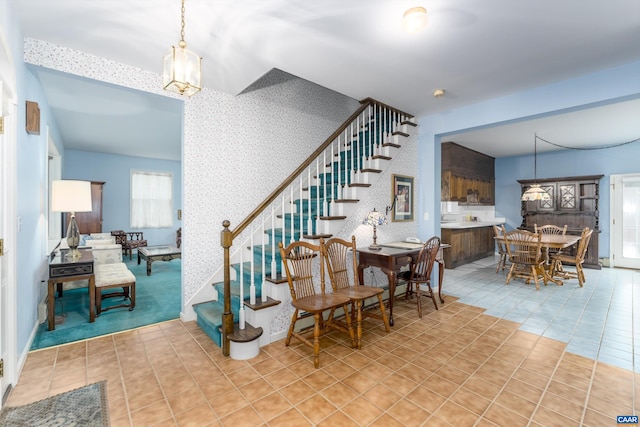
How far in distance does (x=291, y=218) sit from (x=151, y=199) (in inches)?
274

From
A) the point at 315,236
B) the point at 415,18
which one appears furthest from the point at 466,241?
the point at 415,18

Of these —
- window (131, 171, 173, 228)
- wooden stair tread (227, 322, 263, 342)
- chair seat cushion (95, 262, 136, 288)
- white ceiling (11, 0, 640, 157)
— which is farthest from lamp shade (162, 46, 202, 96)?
window (131, 171, 173, 228)

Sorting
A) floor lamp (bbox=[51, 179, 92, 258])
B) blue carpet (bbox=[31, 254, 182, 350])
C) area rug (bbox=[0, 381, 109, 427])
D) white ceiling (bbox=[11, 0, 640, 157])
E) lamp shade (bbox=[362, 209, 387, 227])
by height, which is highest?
white ceiling (bbox=[11, 0, 640, 157])

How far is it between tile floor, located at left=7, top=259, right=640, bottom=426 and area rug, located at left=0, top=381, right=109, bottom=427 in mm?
75

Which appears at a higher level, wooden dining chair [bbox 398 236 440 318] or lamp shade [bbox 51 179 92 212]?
lamp shade [bbox 51 179 92 212]

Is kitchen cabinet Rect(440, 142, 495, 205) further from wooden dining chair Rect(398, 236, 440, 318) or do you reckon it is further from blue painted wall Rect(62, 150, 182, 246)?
blue painted wall Rect(62, 150, 182, 246)

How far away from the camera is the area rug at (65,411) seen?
71.5 inches

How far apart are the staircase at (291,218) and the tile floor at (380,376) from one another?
315mm

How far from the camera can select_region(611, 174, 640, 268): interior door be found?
6449 mm

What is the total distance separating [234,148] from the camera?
12.5 feet

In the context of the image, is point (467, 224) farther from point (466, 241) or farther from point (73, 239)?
point (73, 239)

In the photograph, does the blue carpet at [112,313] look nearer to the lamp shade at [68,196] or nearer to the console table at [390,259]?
the lamp shade at [68,196]

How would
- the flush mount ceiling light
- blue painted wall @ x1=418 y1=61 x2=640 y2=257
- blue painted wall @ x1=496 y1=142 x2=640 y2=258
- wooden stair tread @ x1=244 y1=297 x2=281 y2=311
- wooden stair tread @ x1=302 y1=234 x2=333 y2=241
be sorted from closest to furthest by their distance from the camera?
the flush mount ceiling light, wooden stair tread @ x1=244 y1=297 x2=281 y2=311, blue painted wall @ x1=418 y1=61 x2=640 y2=257, wooden stair tread @ x1=302 y1=234 x2=333 y2=241, blue painted wall @ x1=496 y1=142 x2=640 y2=258

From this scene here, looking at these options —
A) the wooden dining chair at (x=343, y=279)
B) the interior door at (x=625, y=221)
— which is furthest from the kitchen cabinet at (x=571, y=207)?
the wooden dining chair at (x=343, y=279)
